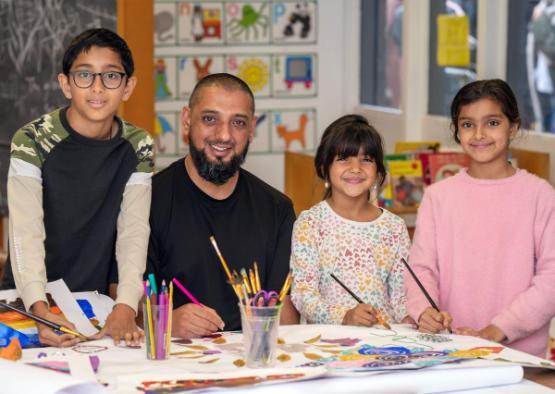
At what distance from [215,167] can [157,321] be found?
659mm

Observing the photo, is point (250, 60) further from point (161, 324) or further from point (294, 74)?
point (161, 324)

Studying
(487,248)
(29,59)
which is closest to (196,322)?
(487,248)

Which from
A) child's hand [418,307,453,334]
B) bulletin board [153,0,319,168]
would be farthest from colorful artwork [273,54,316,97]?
child's hand [418,307,453,334]

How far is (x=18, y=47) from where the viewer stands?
14.8 ft

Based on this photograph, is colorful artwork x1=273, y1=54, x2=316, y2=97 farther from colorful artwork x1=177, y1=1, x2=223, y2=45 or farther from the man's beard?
the man's beard

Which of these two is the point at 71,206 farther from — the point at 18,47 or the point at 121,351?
the point at 18,47

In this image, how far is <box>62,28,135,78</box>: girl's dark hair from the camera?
2260 millimetres

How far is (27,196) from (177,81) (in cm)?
339

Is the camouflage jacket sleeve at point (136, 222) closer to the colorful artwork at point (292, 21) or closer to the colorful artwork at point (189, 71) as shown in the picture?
the colorful artwork at point (189, 71)

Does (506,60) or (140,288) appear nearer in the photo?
(140,288)

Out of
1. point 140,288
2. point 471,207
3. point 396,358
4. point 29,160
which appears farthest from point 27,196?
point 471,207

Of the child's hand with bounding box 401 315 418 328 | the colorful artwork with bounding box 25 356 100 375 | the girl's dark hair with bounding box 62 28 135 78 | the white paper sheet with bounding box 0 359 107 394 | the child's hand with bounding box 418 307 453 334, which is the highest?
the girl's dark hair with bounding box 62 28 135 78

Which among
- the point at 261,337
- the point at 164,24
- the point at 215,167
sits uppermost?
the point at 164,24

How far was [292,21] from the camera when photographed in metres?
5.63
